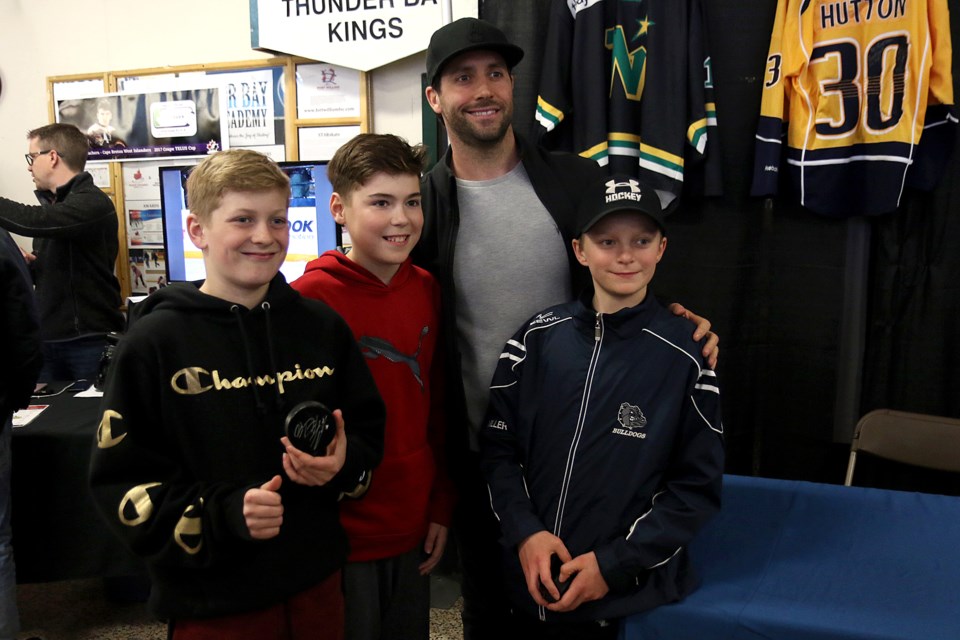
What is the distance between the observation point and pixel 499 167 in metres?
1.64

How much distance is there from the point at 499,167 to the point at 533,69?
46.1 inches

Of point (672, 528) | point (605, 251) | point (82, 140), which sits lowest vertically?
point (672, 528)

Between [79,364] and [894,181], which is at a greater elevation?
[894,181]

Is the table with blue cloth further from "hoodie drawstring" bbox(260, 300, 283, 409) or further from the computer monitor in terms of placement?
the computer monitor

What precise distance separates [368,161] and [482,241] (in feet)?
1.15

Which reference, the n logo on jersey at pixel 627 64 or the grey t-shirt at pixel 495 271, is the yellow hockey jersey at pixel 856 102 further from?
the grey t-shirt at pixel 495 271

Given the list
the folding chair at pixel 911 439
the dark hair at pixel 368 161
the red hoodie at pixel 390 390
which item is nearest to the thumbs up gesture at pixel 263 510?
the red hoodie at pixel 390 390


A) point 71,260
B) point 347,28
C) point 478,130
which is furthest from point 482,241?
point 71,260

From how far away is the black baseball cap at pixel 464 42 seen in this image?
1.53m

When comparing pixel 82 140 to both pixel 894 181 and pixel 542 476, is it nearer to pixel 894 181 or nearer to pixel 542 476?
pixel 542 476

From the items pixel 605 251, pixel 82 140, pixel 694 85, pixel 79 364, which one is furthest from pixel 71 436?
pixel 694 85

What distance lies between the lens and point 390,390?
1.37 m

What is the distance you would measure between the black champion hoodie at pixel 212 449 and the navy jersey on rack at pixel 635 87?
5.47 ft

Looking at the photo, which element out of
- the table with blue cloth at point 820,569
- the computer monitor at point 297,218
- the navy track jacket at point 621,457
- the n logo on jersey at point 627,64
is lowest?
the table with blue cloth at point 820,569
